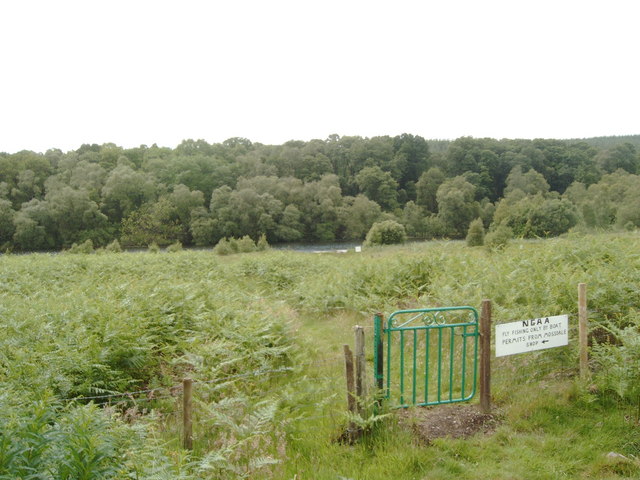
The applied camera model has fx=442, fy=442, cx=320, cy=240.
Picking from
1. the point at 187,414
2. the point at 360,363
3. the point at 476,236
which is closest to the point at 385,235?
the point at 476,236

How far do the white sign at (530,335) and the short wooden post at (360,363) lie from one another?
6.47ft

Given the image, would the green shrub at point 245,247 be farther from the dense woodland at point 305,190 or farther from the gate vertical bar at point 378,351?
the gate vertical bar at point 378,351

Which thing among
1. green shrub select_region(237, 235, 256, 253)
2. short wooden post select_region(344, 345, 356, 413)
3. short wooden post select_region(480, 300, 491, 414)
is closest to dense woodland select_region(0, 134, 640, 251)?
green shrub select_region(237, 235, 256, 253)

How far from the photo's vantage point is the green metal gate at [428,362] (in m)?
5.61

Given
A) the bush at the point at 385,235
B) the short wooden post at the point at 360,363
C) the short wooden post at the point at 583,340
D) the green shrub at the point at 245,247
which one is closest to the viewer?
the short wooden post at the point at 360,363

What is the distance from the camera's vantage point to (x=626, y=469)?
4.86 m

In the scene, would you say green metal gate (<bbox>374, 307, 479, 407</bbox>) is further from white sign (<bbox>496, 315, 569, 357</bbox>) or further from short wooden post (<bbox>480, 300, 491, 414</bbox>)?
white sign (<bbox>496, 315, 569, 357</bbox>)

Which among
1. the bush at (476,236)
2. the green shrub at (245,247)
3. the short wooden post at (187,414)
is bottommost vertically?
the green shrub at (245,247)

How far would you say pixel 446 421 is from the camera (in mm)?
5895

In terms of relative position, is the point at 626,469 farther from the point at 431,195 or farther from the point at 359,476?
the point at 431,195

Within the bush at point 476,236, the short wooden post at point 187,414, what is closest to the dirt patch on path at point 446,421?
the short wooden post at point 187,414

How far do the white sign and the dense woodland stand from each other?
55.6 metres

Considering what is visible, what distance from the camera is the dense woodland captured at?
233ft

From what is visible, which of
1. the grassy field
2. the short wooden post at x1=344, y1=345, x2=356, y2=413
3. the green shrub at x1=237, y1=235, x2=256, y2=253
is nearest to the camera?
the grassy field
